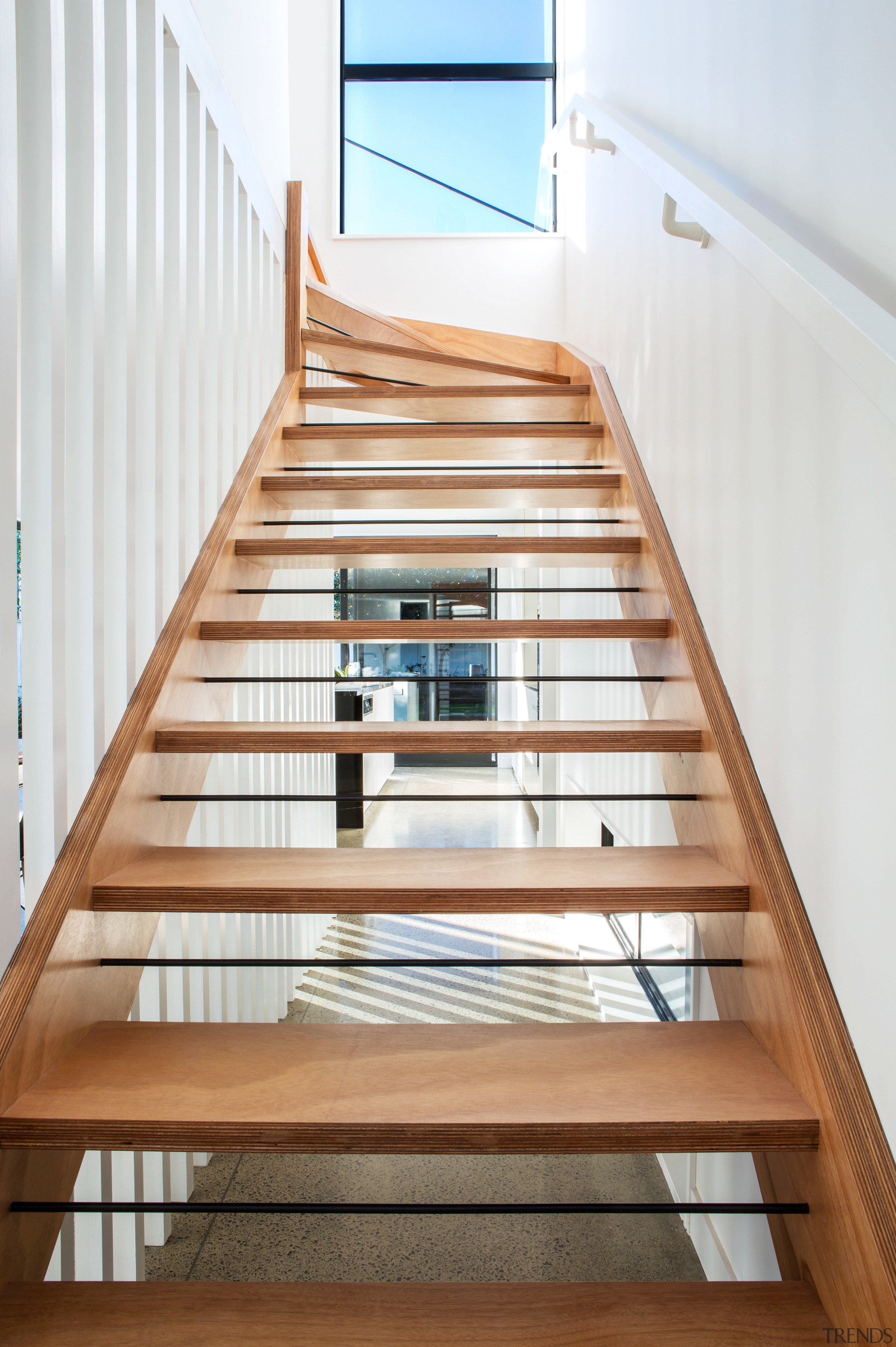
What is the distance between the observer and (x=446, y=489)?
2.42 meters

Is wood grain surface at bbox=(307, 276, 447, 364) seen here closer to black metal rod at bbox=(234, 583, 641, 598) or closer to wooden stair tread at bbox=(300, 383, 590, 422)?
wooden stair tread at bbox=(300, 383, 590, 422)

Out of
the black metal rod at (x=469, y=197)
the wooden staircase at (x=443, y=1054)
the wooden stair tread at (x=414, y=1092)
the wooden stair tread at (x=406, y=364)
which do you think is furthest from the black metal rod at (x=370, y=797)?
the black metal rod at (x=469, y=197)

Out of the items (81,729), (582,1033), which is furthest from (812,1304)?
(81,729)

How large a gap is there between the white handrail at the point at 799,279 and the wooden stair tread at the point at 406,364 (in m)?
1.65

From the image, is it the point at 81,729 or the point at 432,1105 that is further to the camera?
the point at 81,729

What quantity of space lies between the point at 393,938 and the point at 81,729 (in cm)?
265

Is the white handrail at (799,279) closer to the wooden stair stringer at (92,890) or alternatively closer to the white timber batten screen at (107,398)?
the white timber batten screen at (107,398)

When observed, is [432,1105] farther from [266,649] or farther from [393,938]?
[393,938]

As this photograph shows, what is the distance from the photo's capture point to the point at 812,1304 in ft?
2.85

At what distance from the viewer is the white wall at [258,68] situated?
207cm

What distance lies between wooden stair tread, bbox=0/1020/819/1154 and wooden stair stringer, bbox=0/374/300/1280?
6cm

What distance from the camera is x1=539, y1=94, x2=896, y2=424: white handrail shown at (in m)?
0.71

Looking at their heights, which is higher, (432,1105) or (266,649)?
(266,649)

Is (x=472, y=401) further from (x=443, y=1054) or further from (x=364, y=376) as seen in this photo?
(x=443, y=1054)
